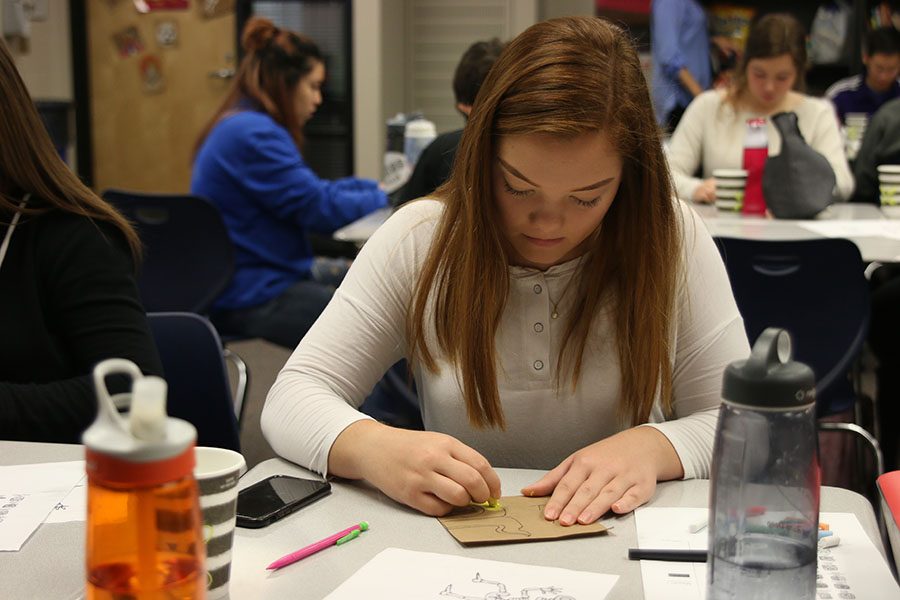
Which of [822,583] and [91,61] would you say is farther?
[91,61]

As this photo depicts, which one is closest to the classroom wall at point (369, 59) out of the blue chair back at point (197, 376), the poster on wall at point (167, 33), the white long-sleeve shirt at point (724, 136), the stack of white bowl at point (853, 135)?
the poster on wall at point (167, 33)

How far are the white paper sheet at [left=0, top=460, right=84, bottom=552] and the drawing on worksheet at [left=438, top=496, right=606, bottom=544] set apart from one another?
43 cm

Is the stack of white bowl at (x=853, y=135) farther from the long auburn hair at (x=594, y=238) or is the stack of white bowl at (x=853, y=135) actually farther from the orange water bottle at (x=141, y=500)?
the orange water bottle at (x=141, y=500)

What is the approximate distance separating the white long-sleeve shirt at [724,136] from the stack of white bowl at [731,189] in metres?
0.31

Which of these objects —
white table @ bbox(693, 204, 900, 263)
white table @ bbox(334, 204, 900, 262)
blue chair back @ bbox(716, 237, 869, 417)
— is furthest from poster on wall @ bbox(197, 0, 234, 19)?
blue chair back @ bbox(716, 237, 869, 417)

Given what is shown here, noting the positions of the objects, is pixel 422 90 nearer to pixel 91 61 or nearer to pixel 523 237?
pixel 91 61

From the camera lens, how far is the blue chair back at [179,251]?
309 cm

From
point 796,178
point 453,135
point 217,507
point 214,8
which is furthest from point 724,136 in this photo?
point 214,8

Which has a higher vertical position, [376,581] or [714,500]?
[714,500]

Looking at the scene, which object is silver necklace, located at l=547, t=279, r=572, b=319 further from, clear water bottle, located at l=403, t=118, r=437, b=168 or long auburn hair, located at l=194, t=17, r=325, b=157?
long auburn hair, located at l=194, t=17, r=325, b=157

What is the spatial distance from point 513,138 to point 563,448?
462mm

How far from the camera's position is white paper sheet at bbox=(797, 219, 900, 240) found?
289 cm

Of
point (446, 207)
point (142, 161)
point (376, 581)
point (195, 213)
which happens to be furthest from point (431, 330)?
point (142, 161)

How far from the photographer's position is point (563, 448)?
149cm
